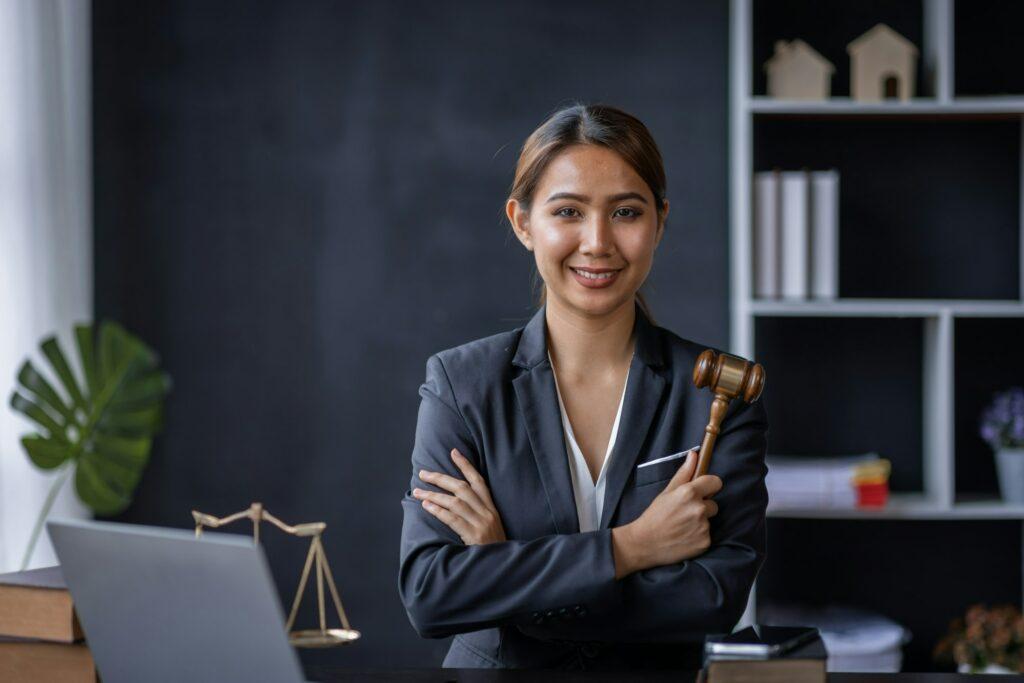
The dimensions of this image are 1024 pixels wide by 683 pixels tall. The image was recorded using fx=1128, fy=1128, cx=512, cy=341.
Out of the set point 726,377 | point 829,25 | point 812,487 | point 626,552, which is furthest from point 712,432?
point 829,25

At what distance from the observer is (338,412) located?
3.44m

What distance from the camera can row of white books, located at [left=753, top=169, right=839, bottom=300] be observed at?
310 centimetres

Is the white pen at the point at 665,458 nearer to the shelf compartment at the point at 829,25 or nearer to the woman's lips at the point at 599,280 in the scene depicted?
the woman's lips at the point at 599,280

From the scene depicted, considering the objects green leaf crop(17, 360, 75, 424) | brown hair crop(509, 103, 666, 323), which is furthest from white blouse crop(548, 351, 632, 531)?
green leaf crop(17, 360, 75, 424)

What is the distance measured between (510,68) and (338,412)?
3.82 feet

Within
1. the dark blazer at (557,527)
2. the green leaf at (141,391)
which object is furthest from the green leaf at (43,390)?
the dark blazer at (557,527)

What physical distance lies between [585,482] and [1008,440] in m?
1.83

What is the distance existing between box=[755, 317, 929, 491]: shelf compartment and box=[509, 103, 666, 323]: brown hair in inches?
63.4

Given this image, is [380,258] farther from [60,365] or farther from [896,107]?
[896,107]

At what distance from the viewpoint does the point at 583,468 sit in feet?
5.94

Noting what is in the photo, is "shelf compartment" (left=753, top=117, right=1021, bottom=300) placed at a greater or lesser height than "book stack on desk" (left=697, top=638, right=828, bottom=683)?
greater

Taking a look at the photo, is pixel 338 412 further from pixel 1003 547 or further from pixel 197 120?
pixel 1003 547

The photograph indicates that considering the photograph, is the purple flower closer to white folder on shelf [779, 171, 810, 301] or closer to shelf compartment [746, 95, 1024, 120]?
white folder on shelf [779, 171, 810, 301]

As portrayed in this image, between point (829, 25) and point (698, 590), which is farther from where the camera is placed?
point (829, 25)
